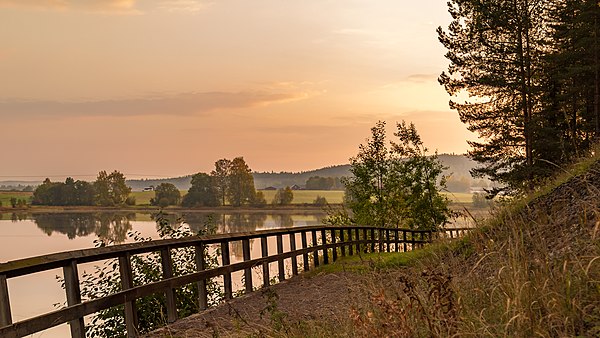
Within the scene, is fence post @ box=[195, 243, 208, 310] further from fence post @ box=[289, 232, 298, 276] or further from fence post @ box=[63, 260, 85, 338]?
fence post @ box=[289, 232, 298, 276]

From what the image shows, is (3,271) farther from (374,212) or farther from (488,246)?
(374,212)

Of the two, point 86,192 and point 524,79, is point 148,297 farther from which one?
point 86,192

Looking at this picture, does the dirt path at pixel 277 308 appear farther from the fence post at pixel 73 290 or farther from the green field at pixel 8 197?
the green field at pixel 8 197

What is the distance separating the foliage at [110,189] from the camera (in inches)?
4006

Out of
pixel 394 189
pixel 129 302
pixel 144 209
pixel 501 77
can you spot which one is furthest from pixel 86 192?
pixel 129 302

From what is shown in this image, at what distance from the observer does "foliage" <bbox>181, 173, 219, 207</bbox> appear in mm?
94575

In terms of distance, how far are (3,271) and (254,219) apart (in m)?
123

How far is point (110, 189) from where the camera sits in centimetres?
10500

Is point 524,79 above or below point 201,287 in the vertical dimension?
above

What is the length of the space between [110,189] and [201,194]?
16399 mm

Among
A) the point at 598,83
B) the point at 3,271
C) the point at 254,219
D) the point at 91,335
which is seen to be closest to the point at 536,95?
the point at 598,83

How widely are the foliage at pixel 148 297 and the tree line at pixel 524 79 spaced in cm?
1823

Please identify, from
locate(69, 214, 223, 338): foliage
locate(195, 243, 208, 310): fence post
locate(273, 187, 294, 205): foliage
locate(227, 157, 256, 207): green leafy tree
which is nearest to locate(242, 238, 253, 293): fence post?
locate(69, 214, 223, 338): foliage

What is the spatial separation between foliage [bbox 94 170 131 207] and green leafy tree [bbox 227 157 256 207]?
18.5 metres
